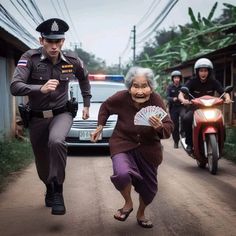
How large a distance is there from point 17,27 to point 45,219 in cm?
1355

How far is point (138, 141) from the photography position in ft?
16.0

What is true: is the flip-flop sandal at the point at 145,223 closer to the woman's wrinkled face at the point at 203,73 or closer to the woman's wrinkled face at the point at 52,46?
the woman's wrinkled face at the point at 52,46

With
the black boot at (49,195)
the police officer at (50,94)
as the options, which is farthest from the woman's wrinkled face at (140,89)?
the black boot at (49,195)

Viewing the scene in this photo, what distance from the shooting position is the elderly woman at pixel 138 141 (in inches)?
189

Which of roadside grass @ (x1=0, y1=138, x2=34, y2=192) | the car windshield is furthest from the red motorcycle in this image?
the car windshield

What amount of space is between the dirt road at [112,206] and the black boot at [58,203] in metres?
0.17

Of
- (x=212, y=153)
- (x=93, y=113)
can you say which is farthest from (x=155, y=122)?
(x=93, y=113)

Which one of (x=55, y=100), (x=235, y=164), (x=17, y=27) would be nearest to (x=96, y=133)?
(x=55, y=100)

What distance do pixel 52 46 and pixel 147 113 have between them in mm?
1229

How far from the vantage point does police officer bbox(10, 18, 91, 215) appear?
4895mm

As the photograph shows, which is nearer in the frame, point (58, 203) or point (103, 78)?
point (58, 203)

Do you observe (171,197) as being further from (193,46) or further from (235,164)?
(193,46)

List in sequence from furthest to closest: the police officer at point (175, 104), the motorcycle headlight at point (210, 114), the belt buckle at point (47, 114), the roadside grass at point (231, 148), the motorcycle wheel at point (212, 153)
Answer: the police officer at point (175, 104) → the roadside grass at point (231, 148) → the motorcycle headlight at point (210, 114) → the motorcycle wheel at point (212, 153) → the belt buckle at point (47, 114)

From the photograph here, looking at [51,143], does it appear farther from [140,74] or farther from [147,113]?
[140,74]
